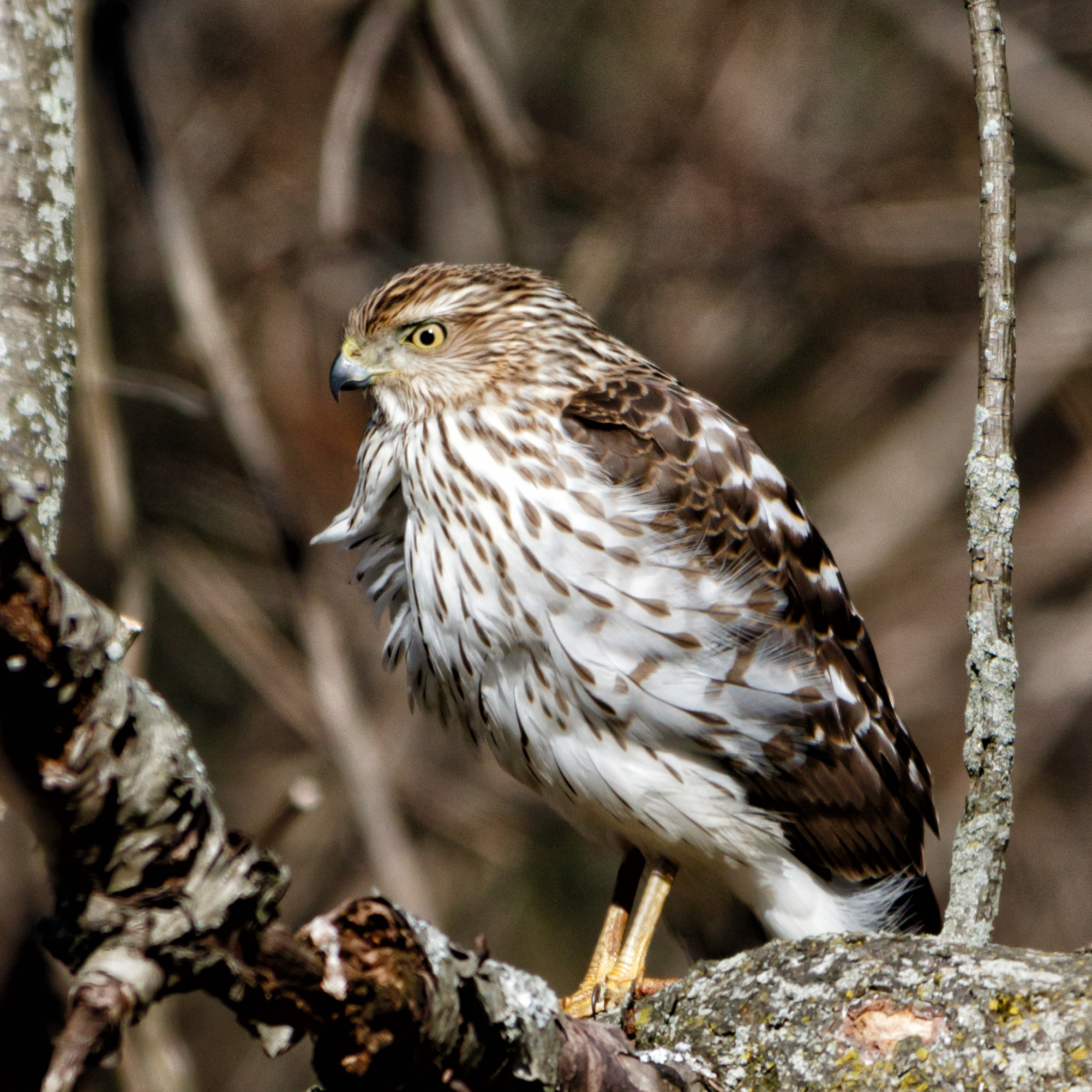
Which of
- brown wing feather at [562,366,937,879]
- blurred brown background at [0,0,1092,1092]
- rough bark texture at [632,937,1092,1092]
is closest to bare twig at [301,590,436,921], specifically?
blurred brown background at [0,0,1092,1092]

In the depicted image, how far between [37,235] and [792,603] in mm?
1779

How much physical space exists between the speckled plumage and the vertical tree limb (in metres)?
0.64

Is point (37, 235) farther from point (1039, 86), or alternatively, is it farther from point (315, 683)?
point (1039, 86)

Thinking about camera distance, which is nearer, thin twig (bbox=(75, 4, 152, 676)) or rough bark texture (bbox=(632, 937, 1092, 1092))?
rough bark texture (bbox=(632, 937, 1092, 1092))

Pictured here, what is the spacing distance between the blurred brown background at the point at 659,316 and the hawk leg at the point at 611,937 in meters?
2.85

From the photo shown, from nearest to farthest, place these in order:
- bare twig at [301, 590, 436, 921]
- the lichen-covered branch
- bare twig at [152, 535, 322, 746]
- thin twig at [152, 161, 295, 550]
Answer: the lichen-covered branch
thin twig at [152, 161, 295, 550]
bare twig at [301, 590, 436, 921]
bare twig at [152, 535, 322, 746]

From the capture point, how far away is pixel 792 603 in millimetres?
3123

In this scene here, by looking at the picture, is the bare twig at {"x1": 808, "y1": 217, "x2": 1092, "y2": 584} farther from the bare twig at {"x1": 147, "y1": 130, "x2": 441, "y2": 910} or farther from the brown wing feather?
the brown wing feather

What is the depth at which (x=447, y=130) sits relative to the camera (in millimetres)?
7070

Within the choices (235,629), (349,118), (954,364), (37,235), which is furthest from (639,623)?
(954,364)

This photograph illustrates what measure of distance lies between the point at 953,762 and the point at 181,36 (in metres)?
5.73

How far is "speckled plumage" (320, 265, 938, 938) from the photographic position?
113 inches

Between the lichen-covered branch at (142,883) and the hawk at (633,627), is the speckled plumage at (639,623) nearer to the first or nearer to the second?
the hawk at (633,627)

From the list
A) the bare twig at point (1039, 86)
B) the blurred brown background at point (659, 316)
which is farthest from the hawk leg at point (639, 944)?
→ the bare twig at point (1039, 86)
